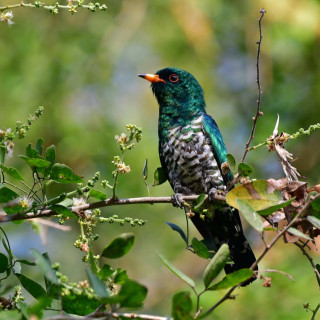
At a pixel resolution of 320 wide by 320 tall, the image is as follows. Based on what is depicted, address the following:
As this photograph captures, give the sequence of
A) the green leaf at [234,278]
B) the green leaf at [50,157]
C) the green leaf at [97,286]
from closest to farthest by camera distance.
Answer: the green leaf at [97,286] < the green leaf at [234,278] < the green leaf at [50,157]

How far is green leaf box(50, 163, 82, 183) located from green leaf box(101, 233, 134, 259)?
→ 42 centimetres

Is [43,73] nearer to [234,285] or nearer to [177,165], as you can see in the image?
[177,165]

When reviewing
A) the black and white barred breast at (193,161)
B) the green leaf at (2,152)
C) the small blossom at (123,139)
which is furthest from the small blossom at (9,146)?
the black and white barred breast at (193,161)

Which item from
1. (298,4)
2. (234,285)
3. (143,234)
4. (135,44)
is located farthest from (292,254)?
(234,285)

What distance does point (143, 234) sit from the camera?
6.68m

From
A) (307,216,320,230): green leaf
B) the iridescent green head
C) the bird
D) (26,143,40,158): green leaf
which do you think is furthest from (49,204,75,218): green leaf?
the iridescent green head

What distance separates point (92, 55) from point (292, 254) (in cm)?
296

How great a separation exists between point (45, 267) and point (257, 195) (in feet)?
2.47

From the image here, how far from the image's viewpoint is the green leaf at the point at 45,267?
4.53ft

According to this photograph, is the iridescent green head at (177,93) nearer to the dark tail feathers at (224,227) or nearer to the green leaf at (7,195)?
the dark tail feathers at (224,227)

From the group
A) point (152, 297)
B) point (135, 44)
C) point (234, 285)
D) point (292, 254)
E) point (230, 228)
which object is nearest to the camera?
point (234, 285)

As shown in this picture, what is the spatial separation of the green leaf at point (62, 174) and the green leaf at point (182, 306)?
678 mm

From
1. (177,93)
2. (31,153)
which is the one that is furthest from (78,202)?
(177,93)

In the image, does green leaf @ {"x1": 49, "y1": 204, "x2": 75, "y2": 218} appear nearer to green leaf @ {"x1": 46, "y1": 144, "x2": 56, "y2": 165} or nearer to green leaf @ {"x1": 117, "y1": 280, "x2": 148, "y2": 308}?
green leaf @ {"x1": 46, "y1": 144, "x2": 56, "y2": 165}
